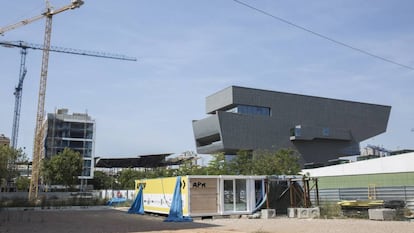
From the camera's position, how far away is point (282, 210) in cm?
2725

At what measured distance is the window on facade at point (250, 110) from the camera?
8025 centimetres

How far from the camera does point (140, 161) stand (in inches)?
3959

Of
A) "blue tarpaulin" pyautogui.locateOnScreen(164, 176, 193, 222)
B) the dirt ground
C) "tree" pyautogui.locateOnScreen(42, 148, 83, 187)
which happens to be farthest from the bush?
"tree" pyautogui.locateOnScreen(42, 148, 83, 187)

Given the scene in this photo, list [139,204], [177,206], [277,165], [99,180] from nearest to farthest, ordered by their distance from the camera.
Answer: [177,206] → [139,204] → [277,165] → [99,180]

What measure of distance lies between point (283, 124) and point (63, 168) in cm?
4212

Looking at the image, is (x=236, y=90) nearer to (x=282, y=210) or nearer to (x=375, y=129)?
(x=375, y=129)

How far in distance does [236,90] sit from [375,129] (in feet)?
126

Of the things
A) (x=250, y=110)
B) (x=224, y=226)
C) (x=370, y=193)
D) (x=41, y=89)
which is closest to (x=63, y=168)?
(x=41, y=89)

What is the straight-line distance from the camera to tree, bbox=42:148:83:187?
221 ft

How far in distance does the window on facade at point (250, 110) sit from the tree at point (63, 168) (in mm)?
29599

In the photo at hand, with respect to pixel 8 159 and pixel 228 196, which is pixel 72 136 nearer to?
pixel 8 159

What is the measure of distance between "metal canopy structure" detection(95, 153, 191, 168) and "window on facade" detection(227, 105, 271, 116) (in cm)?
2431

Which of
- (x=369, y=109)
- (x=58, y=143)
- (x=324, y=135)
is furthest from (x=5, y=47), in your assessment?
(x=369, y=109)

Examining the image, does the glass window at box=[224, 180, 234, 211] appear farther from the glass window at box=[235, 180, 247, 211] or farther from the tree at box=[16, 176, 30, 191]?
the tree at box=[16, 176, 30, 191]
